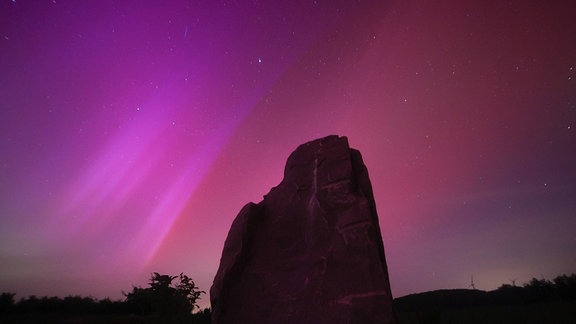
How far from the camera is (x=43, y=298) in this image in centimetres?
2820

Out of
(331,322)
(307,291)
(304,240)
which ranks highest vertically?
(304,240)

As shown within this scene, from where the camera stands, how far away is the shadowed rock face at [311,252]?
888 centimetres

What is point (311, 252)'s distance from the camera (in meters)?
10.4

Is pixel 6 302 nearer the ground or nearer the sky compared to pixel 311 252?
nearer the sky

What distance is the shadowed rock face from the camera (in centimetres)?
888

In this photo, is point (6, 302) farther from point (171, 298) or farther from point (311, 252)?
point (311, 252)

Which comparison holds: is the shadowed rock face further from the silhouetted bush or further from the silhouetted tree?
the silhouetted bush

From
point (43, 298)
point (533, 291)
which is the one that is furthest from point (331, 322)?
point (533, 291)

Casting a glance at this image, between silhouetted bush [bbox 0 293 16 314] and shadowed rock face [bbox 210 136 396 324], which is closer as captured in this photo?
shadowed rock face [bbox 210 136 396 324]

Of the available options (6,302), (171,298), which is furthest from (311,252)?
(6,302)

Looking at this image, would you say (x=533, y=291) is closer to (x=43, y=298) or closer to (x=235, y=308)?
(x=235, y=308)

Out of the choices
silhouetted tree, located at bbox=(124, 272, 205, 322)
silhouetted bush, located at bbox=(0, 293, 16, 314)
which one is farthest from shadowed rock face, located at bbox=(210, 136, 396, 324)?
silhouetted bush, located at bbox=(0, 293, 16, 314)

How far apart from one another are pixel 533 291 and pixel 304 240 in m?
37.3

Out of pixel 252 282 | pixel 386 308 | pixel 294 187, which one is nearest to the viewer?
pixel 386 308
